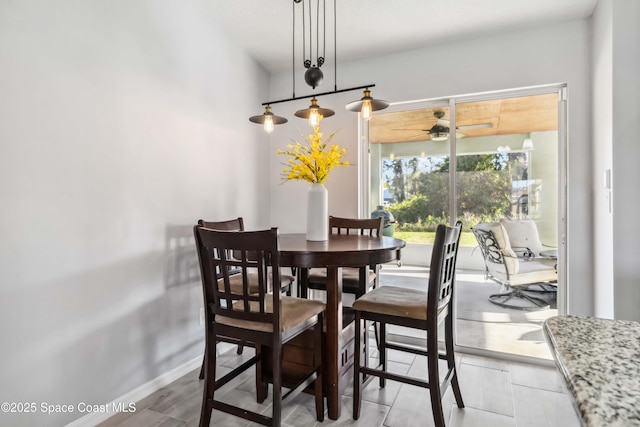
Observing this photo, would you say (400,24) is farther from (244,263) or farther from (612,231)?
(244,263)

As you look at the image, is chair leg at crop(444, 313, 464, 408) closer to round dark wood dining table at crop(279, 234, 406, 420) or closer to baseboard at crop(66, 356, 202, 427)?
round dark wood dining table at crop(279, 234, 406, 420)

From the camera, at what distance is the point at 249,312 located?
5.44 feet

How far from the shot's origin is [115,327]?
2.01 m

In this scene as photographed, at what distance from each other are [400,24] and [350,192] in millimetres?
1438

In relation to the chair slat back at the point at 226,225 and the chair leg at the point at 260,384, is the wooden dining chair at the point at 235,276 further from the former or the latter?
the chair leg at the point at 260,384

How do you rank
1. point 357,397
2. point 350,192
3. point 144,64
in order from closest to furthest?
point 357,397 → point 144,64 → point 350,192

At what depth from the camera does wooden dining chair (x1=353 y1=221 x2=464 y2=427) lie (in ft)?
5.63

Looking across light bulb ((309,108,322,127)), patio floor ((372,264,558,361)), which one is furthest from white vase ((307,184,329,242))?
patio floor ((372,264,558,361))

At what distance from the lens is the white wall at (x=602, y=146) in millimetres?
2068

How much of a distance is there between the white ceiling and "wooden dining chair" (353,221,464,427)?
1.62 meters

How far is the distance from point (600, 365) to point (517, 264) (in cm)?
270

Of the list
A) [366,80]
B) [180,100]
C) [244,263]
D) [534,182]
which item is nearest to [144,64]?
[180,100]

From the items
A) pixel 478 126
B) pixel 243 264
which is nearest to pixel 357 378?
pixel 243 264

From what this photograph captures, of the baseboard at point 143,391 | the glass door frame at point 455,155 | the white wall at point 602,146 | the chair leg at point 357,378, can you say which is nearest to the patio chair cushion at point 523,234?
the glass door frame at point 455,155
